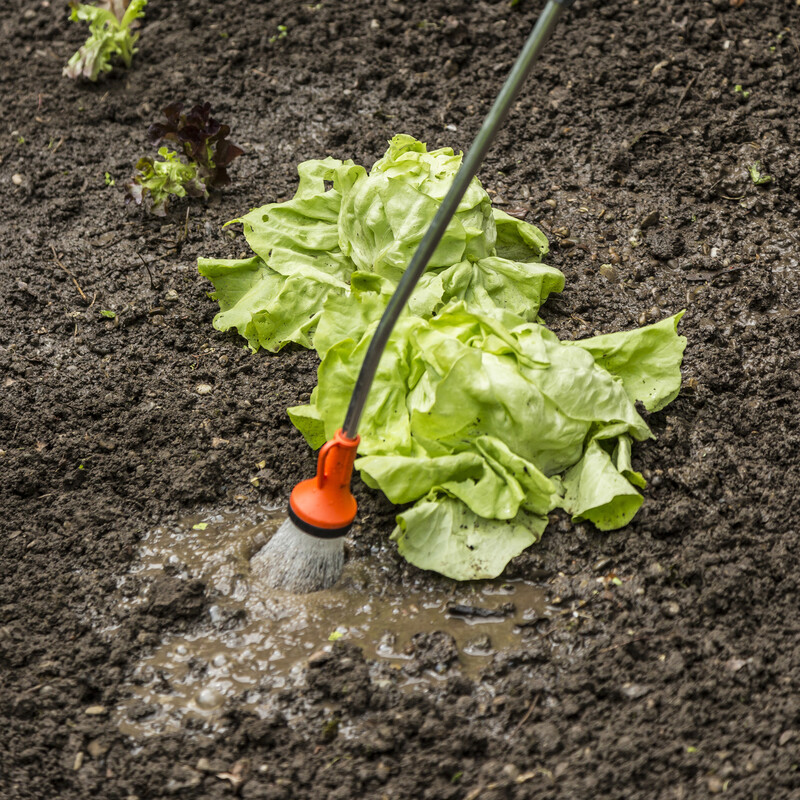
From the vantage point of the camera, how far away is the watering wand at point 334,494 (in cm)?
266

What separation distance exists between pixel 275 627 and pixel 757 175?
3444 millimetres

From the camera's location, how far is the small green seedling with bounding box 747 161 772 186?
472 cm

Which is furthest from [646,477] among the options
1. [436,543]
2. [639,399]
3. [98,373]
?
[98,373]

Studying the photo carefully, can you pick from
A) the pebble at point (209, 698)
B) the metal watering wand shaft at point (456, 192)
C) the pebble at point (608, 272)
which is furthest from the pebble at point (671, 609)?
the pebble at point (608, 272)

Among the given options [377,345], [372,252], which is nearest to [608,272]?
[372,252]

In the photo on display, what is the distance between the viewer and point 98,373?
13.4 ft

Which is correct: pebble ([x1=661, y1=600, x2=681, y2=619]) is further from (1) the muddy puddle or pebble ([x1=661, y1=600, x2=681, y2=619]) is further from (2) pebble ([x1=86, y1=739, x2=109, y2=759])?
(2) pebble ([x1=86, y1=739, x2=109, y2=759])

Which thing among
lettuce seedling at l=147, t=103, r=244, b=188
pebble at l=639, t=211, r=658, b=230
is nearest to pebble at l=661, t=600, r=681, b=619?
pebble at l=639, t=211, r=658, b=230

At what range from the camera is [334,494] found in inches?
124

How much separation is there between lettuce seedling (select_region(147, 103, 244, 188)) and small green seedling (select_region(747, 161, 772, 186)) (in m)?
2.73

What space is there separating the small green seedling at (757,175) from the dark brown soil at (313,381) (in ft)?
0.22

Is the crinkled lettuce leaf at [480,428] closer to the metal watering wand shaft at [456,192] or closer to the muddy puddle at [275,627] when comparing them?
the muddy puddle at [275,627]

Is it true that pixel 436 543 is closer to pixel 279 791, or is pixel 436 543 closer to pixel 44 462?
pixel 279 791

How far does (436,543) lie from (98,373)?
5.98 ft
